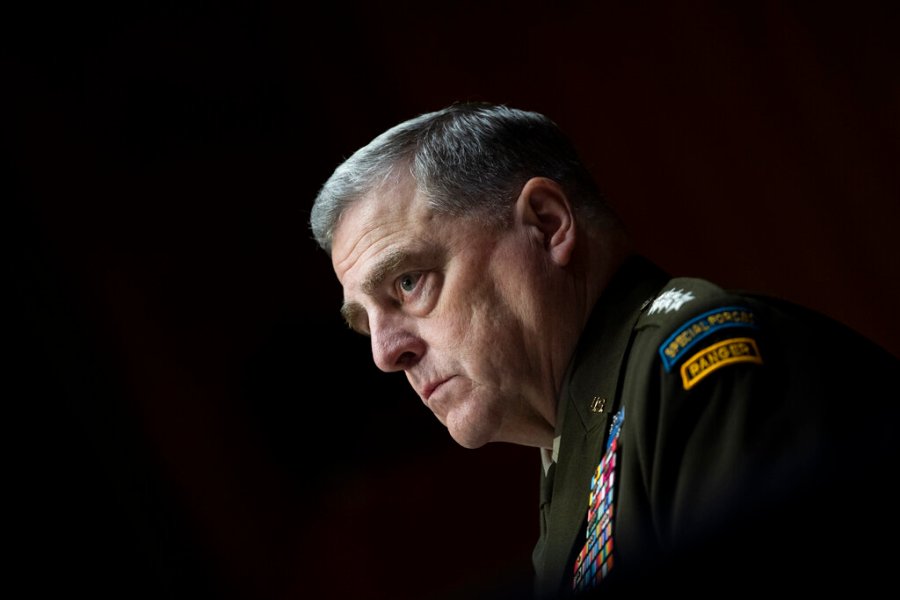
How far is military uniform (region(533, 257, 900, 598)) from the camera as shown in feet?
3.13

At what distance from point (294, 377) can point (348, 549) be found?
52cm

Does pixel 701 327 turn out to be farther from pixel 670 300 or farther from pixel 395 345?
pixel 395 345

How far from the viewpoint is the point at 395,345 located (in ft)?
4.64

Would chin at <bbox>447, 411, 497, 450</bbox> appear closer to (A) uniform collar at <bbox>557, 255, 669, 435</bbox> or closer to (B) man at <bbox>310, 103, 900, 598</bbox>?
(B) man at <bbox>310, 103, 900, 598</bbox>

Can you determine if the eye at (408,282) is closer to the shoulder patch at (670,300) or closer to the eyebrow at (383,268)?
the eyebrow at (383,268)

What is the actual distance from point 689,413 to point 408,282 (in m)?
0.53

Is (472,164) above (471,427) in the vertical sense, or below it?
above

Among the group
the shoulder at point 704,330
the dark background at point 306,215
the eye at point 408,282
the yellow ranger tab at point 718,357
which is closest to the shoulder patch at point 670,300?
the shoulder at point 704,330

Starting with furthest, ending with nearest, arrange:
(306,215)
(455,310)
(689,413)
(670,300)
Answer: (306,215)
(455,310)
(670,300)
(689,413)

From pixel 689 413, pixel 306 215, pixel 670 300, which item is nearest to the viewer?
pixel 689 413

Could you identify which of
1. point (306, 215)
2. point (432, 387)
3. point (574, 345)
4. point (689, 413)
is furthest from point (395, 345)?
point (306, 215)

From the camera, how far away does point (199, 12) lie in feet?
8.91

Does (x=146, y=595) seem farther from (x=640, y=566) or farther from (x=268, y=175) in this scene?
(x=640, y=566)

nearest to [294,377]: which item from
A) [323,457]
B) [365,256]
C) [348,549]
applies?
[323,457]
